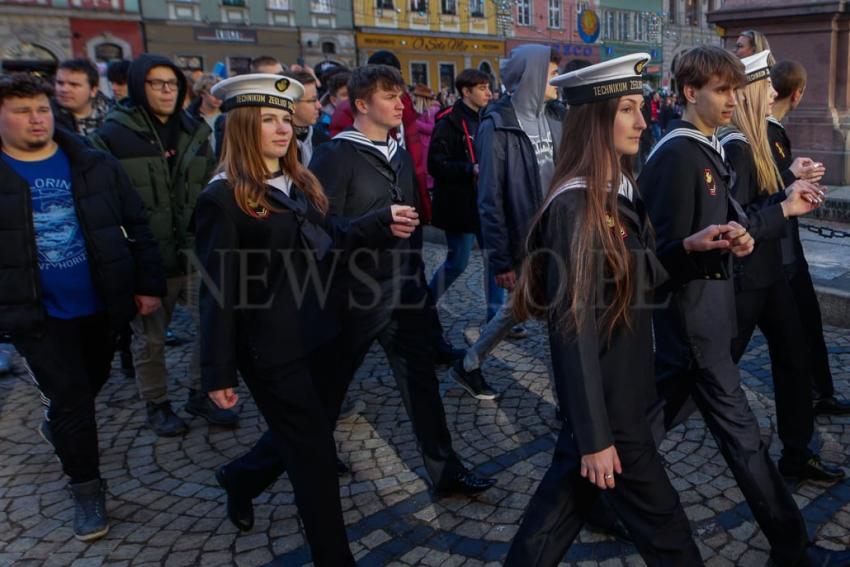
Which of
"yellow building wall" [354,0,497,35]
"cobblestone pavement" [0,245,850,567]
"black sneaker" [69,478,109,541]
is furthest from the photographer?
"yellow building wall" [354,0,497,35]

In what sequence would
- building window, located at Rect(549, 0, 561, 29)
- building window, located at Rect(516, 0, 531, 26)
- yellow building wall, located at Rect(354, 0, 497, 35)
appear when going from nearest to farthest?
yellow building wall, located at Rect(354, 0, 497, 35) < building window, located at Rect(516, 0, 531, 26) < building window, located at Rect(549, 0, 561, 29)

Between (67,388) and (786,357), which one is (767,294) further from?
(67,388)

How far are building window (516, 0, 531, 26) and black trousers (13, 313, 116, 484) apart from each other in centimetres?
4246

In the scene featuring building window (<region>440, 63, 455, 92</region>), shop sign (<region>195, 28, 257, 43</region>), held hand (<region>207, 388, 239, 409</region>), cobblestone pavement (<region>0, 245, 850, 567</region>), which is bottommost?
cobblestone pavement (<region>0, 245, 850, 567</region>)

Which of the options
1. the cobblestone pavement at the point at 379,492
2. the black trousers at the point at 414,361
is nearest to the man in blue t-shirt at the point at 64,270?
the cobblestone pavement at the point at 379,492

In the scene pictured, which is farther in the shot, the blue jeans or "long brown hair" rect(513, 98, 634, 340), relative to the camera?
the blue jeans

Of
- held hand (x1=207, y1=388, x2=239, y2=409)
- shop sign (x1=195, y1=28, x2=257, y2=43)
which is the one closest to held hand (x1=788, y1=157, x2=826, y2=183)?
held hand (x1=207, y1=388, x2=239, y2=409)

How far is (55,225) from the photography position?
3.59 meters

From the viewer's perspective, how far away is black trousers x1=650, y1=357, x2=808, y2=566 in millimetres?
2715

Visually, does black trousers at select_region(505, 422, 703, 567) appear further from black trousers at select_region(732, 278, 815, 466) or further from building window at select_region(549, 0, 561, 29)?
building window at select_region(549, 0, 561, 29)

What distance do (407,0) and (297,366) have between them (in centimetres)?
3834

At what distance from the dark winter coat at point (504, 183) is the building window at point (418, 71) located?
35.8 meters

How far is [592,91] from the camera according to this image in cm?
231

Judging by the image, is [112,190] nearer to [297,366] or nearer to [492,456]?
[297,366]
